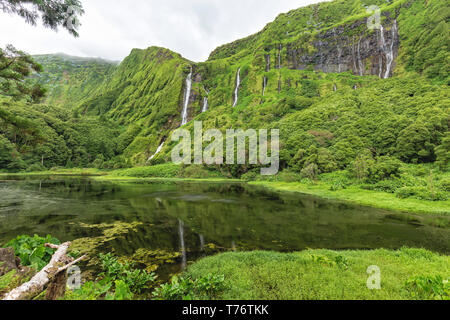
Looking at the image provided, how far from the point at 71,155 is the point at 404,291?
149789 millimetres

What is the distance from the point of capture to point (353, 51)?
12175 cm

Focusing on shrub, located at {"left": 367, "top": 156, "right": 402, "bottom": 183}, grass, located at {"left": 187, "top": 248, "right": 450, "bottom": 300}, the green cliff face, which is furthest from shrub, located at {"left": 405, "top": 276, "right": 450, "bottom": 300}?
the green cliff face

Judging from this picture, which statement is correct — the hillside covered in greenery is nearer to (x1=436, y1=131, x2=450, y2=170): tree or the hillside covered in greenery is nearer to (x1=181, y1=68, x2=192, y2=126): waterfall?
(x1=436, y1=131, x2=450, y2=170): tree

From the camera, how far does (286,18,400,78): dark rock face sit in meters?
104

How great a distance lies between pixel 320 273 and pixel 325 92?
121 meters

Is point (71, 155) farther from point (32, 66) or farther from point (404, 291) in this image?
point (404, 291)

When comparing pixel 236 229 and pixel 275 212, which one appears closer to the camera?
pixel 236 229

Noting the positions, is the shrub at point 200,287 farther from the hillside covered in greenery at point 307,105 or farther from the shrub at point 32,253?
the hillside covered in greenery at point 307,105

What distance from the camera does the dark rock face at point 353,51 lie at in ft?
340

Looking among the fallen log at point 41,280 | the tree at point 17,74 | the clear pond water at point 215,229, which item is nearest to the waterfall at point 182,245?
the clear pond water at point 215,229

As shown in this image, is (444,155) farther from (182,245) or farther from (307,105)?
(307,105)

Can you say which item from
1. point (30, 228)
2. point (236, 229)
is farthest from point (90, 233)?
point (236, 229)

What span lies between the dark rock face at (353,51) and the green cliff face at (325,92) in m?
0.62

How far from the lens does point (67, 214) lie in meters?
20.8
